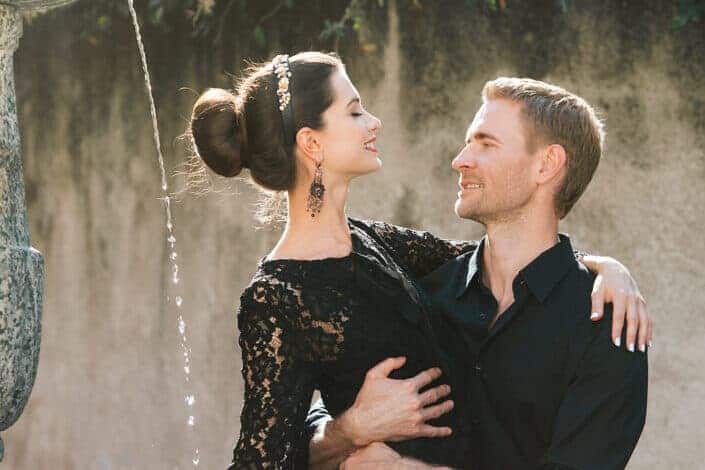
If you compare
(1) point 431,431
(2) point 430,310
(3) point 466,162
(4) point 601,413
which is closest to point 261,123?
(3) point 466,162

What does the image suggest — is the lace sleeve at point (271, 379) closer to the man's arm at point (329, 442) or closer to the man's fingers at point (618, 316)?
the man's arm at point (329, 442)

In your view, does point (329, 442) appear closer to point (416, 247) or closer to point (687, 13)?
point (416, 247)

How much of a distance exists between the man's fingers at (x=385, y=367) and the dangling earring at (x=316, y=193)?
424 mm

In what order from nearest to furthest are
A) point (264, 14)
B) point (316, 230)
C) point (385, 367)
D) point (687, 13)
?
point (385, 367) → point (316, 230) → point (687, 13) → point (264, 14)

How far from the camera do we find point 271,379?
2975mm

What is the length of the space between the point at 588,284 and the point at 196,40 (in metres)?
3.10

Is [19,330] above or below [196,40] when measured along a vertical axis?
below

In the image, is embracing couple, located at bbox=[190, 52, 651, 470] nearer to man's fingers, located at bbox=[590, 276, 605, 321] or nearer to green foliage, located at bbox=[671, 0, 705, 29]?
man's fingers, located at bbox=[590, 276, 605, 321]

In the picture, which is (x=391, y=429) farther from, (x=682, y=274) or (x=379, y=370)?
(x=682, y=274)

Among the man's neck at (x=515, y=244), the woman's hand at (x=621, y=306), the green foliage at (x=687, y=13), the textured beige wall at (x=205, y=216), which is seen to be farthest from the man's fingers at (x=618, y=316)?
the green foliage at (x=687, y=13)

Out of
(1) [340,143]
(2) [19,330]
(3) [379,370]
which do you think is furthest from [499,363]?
(2) [19,330]

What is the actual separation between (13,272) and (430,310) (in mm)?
1033

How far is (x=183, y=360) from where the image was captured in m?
5.89

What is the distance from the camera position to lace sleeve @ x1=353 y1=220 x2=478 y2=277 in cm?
350
